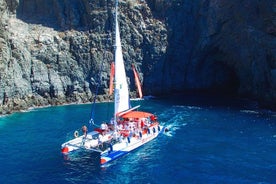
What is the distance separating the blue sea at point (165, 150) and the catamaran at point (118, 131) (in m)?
1.02

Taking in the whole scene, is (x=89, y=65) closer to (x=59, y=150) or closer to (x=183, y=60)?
(x=183, y=60)

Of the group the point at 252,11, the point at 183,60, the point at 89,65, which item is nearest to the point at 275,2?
the point at 252,11

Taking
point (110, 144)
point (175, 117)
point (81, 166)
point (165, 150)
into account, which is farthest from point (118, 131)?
point (175, 117)

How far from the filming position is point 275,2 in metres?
73.3

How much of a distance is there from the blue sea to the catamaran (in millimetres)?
1018

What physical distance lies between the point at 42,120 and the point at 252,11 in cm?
4354

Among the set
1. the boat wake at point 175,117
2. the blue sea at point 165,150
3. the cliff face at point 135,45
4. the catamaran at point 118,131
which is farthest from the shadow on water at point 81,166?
the cliff face at point 135,45

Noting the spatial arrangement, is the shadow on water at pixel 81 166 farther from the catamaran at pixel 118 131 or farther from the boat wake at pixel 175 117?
the boat wake at pixel 175 117

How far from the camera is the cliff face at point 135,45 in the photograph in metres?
77.7

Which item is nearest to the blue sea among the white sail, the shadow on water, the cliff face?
the shadow on water

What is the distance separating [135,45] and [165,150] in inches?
1607

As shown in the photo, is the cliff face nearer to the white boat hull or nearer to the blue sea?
the blue sea

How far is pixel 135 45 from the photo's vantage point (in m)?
88.3

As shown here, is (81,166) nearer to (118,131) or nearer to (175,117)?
(118,131)
